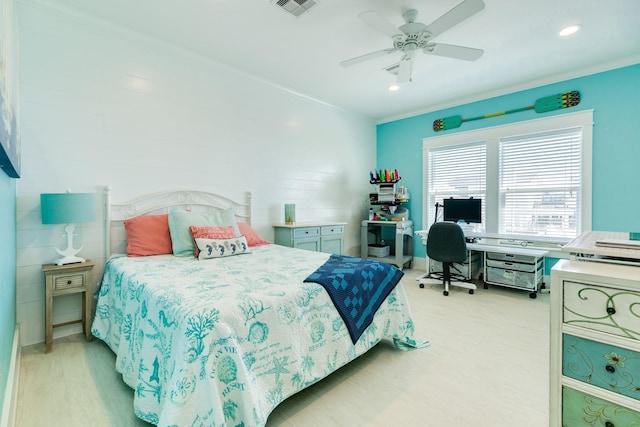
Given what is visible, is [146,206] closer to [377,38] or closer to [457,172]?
[377,38]

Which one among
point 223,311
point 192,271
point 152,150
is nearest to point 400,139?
point 152,150

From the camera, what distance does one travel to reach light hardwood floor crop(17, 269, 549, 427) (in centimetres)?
152

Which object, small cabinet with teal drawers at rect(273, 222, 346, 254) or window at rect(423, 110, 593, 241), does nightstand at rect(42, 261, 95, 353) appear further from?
window at rect(423, 110, 593, 241)

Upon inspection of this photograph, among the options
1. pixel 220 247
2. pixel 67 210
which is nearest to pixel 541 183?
pixel 220 247

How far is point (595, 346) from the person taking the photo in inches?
40.8

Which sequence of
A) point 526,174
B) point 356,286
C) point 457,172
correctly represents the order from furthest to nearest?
point 457,172, point 526,174, point 356,286

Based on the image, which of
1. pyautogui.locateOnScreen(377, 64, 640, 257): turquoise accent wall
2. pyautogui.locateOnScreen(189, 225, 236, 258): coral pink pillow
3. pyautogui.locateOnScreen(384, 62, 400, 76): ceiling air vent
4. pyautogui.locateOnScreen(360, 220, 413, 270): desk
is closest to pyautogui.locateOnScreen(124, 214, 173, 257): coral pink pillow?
pyautogui.locateOnScreen(189, 225, 236, 258): coral pink pillow

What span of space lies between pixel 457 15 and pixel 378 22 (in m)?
0.54

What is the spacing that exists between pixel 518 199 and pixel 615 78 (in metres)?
1.60

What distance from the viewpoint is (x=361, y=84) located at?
3.88 m

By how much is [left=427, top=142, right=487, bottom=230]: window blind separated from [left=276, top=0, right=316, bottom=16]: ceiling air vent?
3153 mm

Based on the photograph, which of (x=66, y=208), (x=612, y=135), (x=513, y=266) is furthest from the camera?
(x=513, y=266)

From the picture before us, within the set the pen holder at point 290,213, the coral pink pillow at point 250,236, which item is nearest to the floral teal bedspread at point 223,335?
the coral pink pillow at point 250,236

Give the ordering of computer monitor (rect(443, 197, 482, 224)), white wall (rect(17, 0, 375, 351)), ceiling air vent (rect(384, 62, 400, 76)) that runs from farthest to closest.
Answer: computer monitor (rect(443, 197, 482, 224)) < ceiling air vent (rect(384, 62, 400, 76)) < white wall (rect(17, 0, 375, 351))
